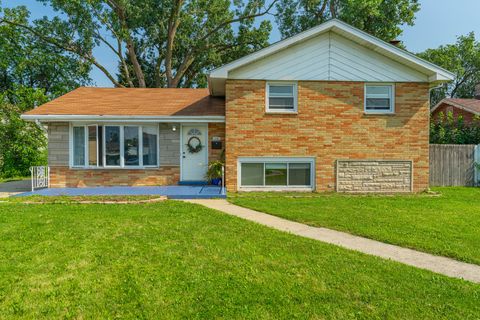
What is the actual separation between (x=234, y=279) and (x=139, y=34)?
28.7m

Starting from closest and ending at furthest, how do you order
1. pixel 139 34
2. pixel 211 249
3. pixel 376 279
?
pixel 376 279 < pixel 211 249 < pixel 139 34

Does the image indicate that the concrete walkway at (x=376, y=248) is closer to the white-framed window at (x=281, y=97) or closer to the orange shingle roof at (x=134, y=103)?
the white-framed window at (x=281, y=97)

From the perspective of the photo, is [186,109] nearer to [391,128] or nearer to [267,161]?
[267,161]

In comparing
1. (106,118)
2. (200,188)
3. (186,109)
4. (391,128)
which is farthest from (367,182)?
(106,118)

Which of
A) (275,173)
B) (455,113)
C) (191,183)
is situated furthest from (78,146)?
(455,113)

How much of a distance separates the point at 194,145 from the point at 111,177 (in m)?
3.44

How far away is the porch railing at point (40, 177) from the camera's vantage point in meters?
11.2

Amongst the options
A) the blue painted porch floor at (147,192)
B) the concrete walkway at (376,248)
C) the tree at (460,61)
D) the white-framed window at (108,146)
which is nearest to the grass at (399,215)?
the concrete walkway at (376,248)

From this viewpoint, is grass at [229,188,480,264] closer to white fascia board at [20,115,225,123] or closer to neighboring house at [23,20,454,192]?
A: neighboring house at [23,20,454,192]

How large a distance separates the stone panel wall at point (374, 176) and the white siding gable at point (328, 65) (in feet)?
10.3

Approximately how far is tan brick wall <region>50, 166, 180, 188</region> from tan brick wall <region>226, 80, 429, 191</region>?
270cm

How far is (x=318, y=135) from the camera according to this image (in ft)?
36.7

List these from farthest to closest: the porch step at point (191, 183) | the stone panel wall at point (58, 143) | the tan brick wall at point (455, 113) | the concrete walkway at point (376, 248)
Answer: the tan brick wall at point (455, 113), the porch step at point (191, 183), the stone panel wall at point (58, 143), the concrete walkway at point (376, 248)

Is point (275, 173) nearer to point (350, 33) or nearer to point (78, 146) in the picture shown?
point (350, 33)
